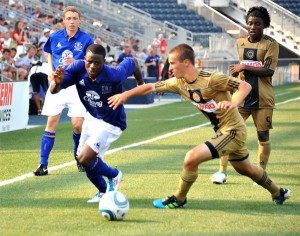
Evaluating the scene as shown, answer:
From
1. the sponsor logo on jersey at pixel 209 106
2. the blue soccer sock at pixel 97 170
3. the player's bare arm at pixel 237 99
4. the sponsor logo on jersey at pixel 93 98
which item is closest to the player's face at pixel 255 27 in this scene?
the sponsor logo on jersey at pixel 209 106

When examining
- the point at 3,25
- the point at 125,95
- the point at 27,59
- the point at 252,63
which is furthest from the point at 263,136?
the point at 3,25

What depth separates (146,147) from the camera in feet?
59.7

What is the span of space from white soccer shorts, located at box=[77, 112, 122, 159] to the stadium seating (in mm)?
37983

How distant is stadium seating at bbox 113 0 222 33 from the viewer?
50.1 m

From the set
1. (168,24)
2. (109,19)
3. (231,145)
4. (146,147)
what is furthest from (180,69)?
(168,24)

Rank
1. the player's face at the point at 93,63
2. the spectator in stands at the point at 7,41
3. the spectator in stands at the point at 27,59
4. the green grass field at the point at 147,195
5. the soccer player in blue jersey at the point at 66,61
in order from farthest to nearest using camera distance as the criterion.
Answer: the spectator in stands at the point at 7,41 → the spectator in stands at the point at 27,59 → the soccer player in blue jersey at the point at 66,61 → the player's face at the point at 93,63 → the green grass field at the point at 147,195

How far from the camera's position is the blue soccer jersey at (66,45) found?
47.1 ft

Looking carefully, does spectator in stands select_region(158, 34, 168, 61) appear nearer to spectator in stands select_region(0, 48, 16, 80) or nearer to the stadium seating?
the stadium seating

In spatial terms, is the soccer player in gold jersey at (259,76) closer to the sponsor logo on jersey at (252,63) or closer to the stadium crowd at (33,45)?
the sponsor logo on jersey at (252,63)

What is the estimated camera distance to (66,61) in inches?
551

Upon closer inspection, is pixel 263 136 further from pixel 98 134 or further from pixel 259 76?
pixel 98 134

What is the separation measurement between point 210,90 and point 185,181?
97 cm

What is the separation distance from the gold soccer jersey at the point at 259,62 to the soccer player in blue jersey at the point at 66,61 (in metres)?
2.25

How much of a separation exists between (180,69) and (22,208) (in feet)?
7.21
